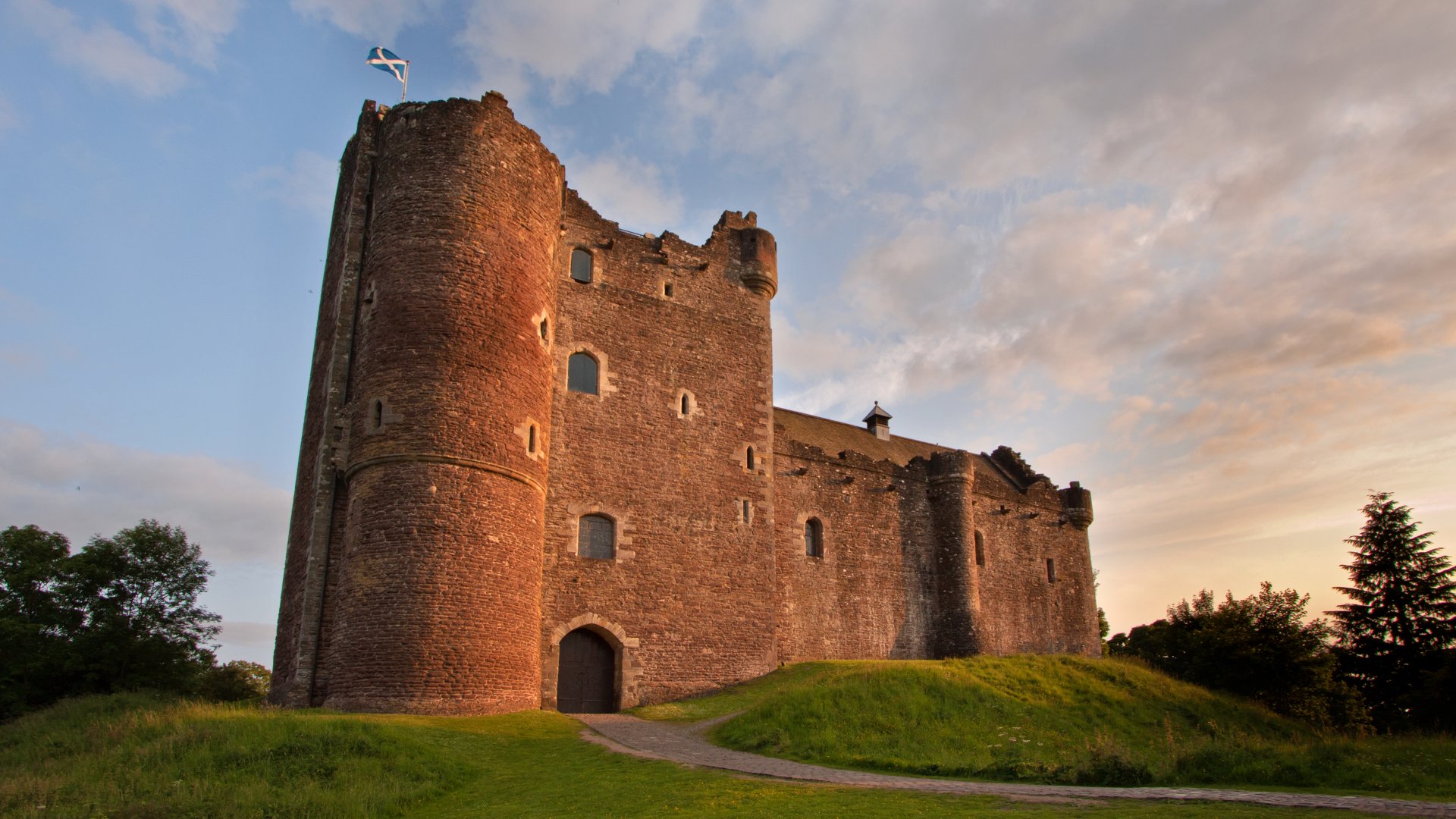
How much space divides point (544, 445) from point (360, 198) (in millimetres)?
7683

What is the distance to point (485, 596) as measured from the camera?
19.6 metres

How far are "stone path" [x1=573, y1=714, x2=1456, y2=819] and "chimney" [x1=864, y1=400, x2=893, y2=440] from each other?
75.7ft

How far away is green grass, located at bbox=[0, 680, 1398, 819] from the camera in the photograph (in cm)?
1110

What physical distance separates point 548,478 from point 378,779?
10434 mm

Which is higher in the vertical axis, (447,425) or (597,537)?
(447,425)

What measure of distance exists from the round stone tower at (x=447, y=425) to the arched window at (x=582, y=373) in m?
1.02

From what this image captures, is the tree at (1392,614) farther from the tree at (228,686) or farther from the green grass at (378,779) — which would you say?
the tree at (228,686)

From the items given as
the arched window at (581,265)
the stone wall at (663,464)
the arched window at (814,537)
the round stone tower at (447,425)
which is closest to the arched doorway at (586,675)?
the stone wall at (663,464)

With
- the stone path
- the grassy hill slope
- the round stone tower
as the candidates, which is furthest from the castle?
the stone path

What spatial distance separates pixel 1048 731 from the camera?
62.7ft

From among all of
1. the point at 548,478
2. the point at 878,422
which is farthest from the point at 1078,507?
the point at 548,478

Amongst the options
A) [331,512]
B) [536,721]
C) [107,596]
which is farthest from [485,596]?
[107,596]

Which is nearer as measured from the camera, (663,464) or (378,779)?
(378,779)

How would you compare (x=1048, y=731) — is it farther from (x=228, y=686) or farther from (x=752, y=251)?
(x=228, y=686)
